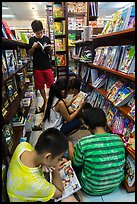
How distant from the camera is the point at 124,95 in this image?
150cm

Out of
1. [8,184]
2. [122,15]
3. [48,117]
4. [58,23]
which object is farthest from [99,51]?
[58,23]

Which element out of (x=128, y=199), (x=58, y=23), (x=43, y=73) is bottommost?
(x=128, y=199)

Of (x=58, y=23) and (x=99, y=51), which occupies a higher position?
(x=58, y=23)

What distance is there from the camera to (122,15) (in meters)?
1.49

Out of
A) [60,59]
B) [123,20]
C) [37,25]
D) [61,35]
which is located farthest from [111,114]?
[61,35]

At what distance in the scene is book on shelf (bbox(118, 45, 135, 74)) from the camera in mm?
1333

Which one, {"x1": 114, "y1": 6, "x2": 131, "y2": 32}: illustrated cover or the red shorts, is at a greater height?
{"x1": 114, "y1": 6, "x2": 131, "y2": 32}: illustrated cover

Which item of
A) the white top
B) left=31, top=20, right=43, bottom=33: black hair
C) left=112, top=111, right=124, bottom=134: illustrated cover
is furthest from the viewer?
left=31, top=20, right=43, bottom=33: black hair

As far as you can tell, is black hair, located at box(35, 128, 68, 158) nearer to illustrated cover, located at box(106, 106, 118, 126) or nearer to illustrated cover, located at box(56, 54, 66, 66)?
illustrated cover, located at box(106, 106, 118, 126)

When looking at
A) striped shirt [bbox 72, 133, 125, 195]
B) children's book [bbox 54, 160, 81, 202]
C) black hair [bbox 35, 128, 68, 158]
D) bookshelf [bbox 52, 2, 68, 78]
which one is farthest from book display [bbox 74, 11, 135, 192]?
bookshelf [bbox 52, 2, 68, 78]

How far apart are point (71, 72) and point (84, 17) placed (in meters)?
1.36

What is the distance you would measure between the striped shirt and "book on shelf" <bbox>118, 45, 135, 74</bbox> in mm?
587

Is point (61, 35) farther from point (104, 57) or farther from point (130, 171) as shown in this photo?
point (130, 171)

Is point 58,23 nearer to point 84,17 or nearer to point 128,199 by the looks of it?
point 84,17
